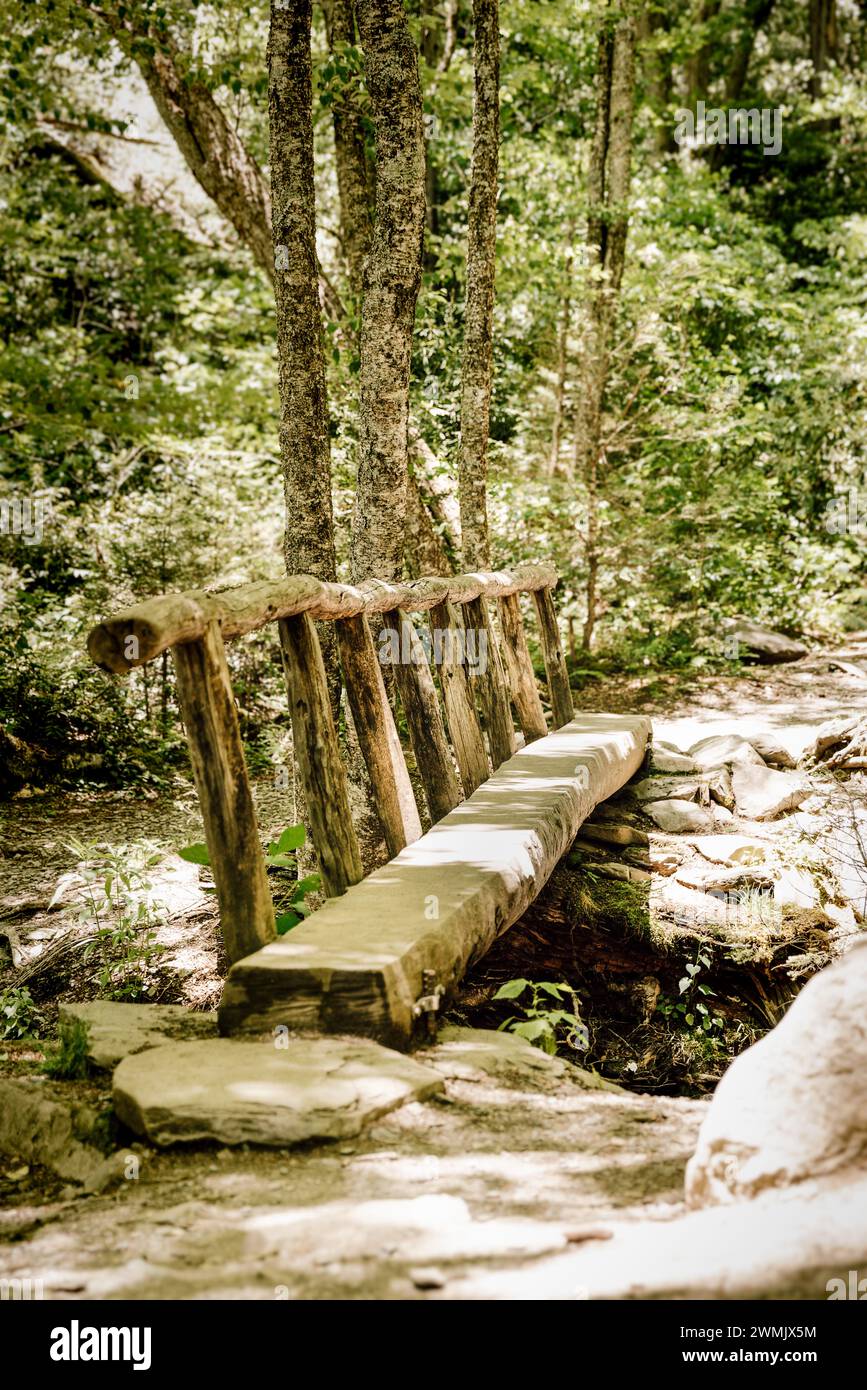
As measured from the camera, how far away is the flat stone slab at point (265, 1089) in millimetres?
2650

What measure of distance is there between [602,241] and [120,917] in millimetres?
8901

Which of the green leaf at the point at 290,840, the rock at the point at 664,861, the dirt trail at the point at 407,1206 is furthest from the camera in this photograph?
the rock at the point at 664,861

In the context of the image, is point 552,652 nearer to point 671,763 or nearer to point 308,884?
point 671,763

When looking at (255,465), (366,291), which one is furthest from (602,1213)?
(255,465)

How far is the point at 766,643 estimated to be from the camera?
10.8m

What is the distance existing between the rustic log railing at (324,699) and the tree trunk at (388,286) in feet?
1.93

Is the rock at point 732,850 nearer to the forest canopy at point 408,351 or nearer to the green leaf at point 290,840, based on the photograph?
the green leaf at point 290,840

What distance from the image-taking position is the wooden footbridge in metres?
3.13

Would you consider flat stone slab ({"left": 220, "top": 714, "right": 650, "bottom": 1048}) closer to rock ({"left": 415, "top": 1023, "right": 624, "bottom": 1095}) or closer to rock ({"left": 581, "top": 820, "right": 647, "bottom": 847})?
rock ({"left": 415, "top": 1023, "right": 624, "bottom": 1095})

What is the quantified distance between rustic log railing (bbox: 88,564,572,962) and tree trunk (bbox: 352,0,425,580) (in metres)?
0.59

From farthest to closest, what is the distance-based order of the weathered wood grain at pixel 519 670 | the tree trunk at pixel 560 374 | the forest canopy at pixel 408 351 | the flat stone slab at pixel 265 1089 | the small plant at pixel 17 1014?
1. the tree trunk at pixel 560 374
2. the forest canopy at pixel 408 351
3. the weathered wood grain at pixel 519 670
4. the small plant at pixel 17 1014
5. the flat stone slab at pixel 265 1089

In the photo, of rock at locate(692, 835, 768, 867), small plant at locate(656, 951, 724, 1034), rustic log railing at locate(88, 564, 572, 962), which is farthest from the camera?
rock at locate(692, 835, 768, 867)

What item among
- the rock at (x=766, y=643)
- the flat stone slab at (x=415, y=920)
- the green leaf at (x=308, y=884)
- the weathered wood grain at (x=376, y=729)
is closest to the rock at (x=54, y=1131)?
the flat stone slab at (x=415, y=920)

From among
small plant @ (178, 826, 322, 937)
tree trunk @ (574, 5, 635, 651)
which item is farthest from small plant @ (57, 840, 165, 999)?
tree trunk @ (574, 5, 635, 651)
